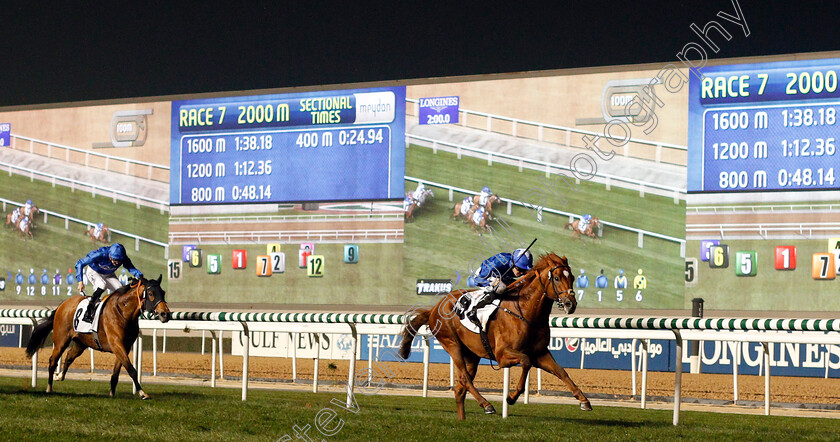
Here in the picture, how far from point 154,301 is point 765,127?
13.3 m

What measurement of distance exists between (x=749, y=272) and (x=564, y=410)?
11406mm

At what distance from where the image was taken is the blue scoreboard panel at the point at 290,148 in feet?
74.3

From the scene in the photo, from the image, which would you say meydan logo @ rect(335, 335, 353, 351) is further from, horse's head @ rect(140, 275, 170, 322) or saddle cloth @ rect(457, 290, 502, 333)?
saddle cloth @ rect(457, 290, 502, 333)

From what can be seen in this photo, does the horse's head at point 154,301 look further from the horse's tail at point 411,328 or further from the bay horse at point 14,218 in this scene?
the bay horse at point 14,218

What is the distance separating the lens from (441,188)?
72.6ft

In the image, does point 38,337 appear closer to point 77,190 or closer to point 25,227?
point 77,190

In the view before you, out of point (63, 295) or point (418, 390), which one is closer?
point (418, 390)

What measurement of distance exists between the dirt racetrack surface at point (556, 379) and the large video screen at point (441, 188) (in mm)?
3472

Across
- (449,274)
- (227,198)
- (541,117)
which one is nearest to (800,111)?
(541,117)

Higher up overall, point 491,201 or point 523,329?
point 491,201

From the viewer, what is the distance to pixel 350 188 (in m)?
23.0

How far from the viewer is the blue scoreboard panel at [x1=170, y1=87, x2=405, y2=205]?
22.6 meters

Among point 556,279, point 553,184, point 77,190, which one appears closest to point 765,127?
point 553,184

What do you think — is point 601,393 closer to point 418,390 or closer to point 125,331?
point 418,390
